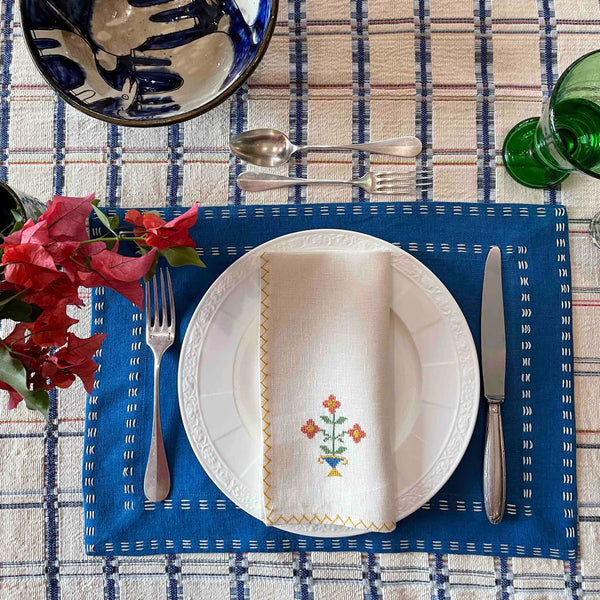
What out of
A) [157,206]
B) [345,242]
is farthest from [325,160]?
[157,206]

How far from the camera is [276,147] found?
2.36ft

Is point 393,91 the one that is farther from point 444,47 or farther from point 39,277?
point 39,277

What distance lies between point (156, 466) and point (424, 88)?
0.58 meters

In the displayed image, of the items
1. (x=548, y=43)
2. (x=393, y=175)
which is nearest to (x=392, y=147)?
(x=393, y=175)

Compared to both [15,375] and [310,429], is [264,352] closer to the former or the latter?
[310,429]

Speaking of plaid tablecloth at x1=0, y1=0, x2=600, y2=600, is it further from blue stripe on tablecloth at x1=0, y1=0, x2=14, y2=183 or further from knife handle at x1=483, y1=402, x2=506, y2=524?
knife handle at x1=483, y1=402, x2=506, y2=524

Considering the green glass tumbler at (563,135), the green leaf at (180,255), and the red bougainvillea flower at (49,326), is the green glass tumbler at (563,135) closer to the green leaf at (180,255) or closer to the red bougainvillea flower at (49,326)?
the green leaf at (180,255)

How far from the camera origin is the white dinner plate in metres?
0.66

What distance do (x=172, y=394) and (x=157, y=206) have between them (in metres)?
0.24

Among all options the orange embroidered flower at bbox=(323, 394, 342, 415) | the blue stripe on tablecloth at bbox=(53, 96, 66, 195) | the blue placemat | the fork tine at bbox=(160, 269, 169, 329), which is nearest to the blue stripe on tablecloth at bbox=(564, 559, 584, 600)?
the blue placemat

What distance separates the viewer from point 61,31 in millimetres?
637

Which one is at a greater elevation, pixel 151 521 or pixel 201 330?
pixel 201 330

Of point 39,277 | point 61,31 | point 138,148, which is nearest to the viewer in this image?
point 39,277

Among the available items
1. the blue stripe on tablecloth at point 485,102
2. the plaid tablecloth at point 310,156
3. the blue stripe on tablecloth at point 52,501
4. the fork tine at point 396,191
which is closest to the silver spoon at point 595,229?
the plaid tablecloth at point 310,156
